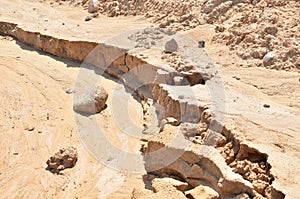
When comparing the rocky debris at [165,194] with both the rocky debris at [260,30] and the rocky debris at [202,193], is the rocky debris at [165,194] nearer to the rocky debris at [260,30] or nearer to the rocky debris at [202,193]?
the rocky debris at [202,193]

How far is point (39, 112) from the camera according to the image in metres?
7.45

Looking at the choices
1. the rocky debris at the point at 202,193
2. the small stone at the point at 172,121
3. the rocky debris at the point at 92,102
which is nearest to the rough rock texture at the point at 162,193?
the rocky debris at the point at 202,193

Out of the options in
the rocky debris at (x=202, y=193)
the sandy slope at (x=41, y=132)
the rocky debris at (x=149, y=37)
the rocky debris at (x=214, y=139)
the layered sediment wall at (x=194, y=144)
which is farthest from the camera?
the rocky debris at (x=149, y=37)

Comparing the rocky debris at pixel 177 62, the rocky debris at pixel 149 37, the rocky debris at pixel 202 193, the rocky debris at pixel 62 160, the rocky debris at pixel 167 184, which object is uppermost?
the rocky debris at pixel 149 37

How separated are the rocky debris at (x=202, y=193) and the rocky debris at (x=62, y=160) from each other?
2204 millimetres

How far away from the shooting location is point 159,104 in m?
6.94

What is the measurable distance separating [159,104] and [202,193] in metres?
2.57

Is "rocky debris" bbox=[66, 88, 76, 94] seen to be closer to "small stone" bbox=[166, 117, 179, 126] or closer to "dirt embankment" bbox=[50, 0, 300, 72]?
"small stone" bbox=[166, 117, 179, 126]

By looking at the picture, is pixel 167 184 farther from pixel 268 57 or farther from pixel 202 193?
pixel 268 57

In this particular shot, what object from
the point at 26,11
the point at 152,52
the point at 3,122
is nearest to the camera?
the point at 3,122

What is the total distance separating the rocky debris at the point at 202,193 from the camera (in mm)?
4598

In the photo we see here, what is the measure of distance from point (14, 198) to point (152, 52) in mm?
4415

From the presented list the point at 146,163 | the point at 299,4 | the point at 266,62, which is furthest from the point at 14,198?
the point at 299,4

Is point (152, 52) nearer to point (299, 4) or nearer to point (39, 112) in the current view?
point (39, 112)
